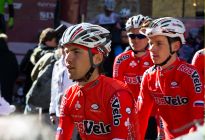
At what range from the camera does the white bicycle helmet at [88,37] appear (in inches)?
235

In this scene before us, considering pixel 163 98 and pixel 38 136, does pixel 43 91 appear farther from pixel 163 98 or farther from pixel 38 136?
pixel 163 98

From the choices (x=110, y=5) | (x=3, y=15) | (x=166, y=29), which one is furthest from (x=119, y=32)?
(x=166, y=29)

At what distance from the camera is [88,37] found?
6.01 m

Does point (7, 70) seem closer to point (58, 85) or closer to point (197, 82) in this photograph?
point (58, 85)

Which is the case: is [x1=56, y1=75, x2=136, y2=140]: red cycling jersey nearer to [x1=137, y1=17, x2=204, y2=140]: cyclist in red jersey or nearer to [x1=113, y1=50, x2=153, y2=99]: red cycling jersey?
[x1=137, y1=17, x2=204, y2=140]: cyclist in red jersey

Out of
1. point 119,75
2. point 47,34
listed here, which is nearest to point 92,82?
point 119,75

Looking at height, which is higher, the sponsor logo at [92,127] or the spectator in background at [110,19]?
the sponsor logo at [92,127]

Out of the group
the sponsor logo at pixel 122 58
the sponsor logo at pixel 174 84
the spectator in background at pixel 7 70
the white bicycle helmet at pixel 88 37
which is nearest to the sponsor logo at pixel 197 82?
the sponsor logo at pixel 174 84

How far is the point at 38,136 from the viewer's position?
33.3ft

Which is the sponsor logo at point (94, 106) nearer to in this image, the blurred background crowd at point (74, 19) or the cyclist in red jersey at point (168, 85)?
the cyclist in red jersey at point (168, 85)

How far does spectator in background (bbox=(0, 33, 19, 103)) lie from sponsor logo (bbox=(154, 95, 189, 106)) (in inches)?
212

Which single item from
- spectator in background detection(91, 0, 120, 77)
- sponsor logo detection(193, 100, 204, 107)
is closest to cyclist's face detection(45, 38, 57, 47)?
spectator in background detection(91, 0, 120, 77)

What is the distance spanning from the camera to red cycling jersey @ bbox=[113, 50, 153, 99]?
964 cm

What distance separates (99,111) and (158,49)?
1408 mm
